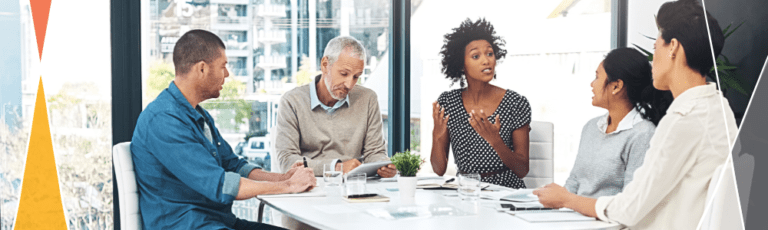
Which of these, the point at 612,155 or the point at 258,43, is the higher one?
the point at 258,43

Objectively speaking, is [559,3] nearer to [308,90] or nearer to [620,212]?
[308,90]

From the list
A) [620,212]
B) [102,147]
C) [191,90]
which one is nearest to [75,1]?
[102,147]

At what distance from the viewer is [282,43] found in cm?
395

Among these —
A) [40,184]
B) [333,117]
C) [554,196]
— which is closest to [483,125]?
[333,117]

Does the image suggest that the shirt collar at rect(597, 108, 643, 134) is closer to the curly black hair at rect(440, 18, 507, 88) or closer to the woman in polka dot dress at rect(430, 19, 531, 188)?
the woman in polka dot dress at rect(430, 19, 531, 188)

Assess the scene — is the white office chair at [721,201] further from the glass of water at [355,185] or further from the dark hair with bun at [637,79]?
the glass of water at [355,185]

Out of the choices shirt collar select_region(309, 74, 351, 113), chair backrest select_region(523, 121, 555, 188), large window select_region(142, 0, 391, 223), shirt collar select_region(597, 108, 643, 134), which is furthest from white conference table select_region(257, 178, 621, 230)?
large window select_region(142, 0, 391, 223)

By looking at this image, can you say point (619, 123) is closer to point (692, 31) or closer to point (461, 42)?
point (692, 31)

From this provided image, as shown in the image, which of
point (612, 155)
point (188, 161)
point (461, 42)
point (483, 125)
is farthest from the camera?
point (461, 42)

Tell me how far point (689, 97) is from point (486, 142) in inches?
56.2

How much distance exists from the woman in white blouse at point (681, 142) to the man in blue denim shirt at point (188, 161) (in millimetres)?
1131

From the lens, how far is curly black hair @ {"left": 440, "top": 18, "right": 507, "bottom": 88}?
3436 mm

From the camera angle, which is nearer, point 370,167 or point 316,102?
point 370,167

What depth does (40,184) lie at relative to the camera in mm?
3270
